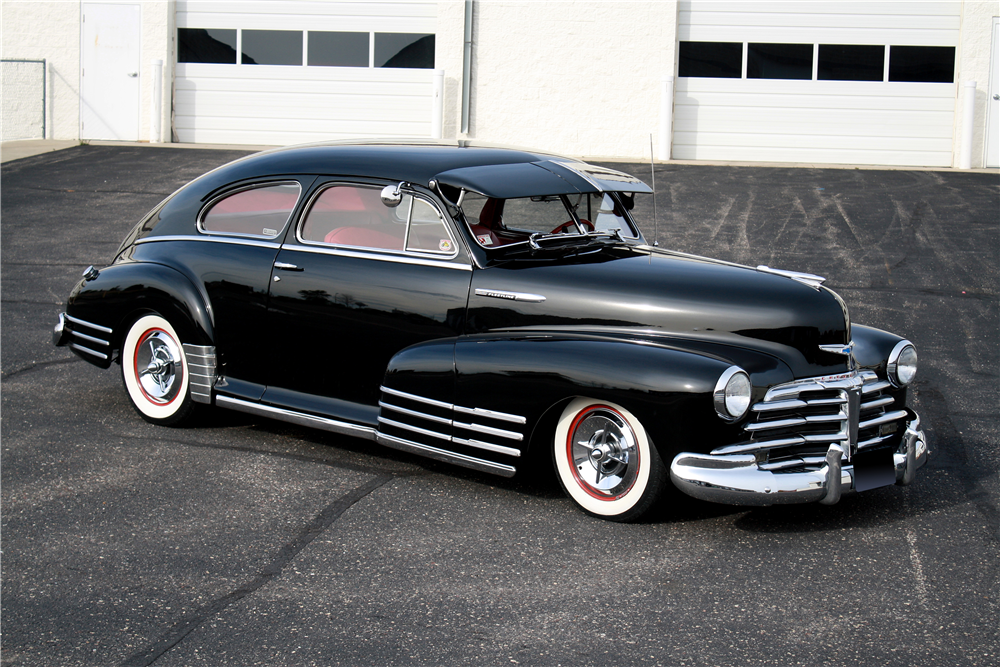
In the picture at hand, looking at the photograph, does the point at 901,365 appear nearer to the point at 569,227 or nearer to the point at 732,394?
the point at 732,394

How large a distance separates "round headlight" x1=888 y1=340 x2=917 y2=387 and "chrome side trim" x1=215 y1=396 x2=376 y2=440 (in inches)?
106

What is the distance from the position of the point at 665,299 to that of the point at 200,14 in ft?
53.3

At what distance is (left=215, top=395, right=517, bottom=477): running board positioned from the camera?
4.73 metres

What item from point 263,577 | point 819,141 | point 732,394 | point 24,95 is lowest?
point 263,577

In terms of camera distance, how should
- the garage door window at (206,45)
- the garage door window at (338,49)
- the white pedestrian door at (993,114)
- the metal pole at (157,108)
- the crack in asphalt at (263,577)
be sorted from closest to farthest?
1. the crack in asphalt at (263,577)
2. the white pedestrian door at (993,114)
3. the garage door window at (338,49)
4. the metal pole at (157,108)
5. the garage door window at (206,45)

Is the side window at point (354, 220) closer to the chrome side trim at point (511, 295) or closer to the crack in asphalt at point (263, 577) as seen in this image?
the chrome side trim at point (511, 295)

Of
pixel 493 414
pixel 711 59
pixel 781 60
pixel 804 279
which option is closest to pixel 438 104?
pixel 711 59

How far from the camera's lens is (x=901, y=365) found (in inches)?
191

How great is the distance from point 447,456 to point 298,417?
3.40 ft

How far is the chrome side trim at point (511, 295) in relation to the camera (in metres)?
4.81

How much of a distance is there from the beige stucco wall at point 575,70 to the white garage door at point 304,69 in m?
1.26

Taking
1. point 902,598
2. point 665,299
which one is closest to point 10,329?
point 665,299

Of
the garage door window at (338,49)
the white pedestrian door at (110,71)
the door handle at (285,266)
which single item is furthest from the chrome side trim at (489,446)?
the white pedestrian door at (110,71)

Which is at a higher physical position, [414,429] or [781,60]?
[781,60]
